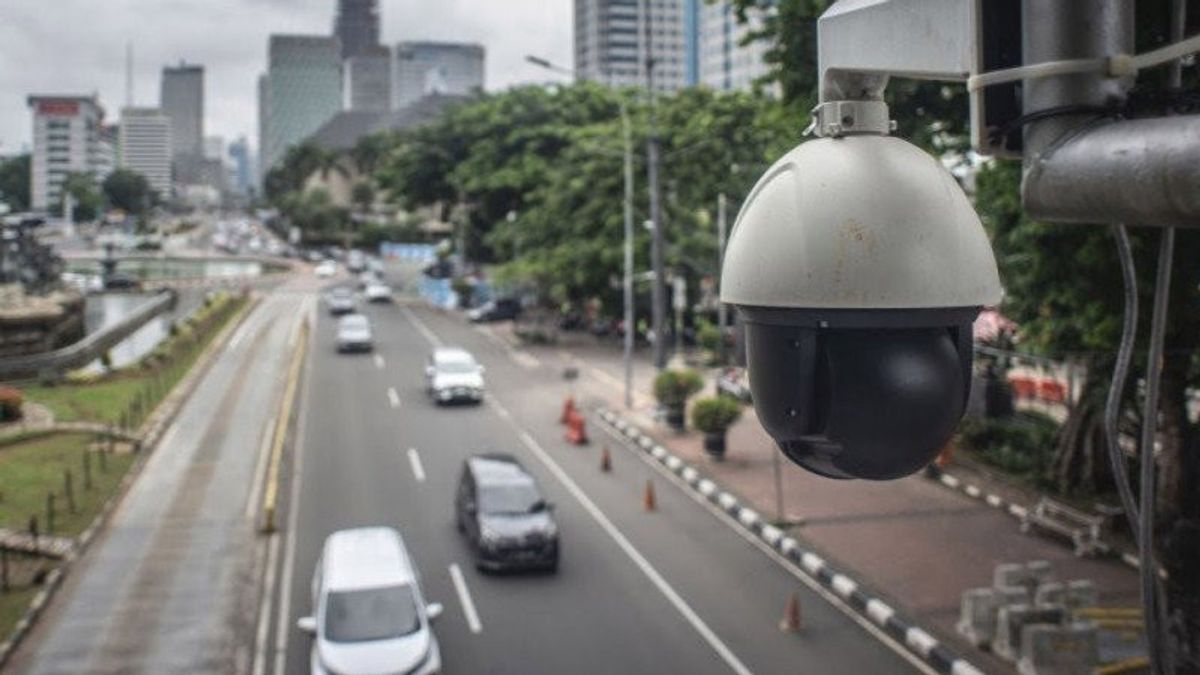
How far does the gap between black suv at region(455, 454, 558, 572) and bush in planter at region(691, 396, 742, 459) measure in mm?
6316

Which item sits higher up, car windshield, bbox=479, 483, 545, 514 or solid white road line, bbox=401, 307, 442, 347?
solid white road line, bbox=401, 307, 442, 347

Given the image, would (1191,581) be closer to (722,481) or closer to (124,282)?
(722,481)

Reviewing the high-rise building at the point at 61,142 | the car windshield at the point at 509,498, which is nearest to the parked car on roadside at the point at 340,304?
the car windshield at the point at 509,498

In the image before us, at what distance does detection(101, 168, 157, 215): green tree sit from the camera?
12912 cm

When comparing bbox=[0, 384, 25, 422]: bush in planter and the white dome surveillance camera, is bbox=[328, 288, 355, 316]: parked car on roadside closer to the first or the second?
bbox=[0, 384, 25, 422]: bush in planter

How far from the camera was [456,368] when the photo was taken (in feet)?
107

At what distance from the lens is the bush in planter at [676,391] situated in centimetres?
2723

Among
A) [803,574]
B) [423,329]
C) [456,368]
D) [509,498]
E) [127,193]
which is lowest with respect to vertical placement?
[803,574]

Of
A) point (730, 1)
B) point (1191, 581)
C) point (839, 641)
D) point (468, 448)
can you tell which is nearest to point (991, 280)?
point (1191, 581)

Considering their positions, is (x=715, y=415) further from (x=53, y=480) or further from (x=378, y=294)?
(x=378, y=294)

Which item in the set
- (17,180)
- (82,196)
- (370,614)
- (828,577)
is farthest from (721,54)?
(370,614)

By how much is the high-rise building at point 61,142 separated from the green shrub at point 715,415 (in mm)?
90694

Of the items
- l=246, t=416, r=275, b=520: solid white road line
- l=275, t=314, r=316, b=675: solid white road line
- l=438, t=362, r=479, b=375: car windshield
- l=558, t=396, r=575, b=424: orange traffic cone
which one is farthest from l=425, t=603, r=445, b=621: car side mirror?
l=438, t=362, r=479, b=375: car windshield

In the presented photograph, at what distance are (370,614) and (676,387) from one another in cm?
1516
